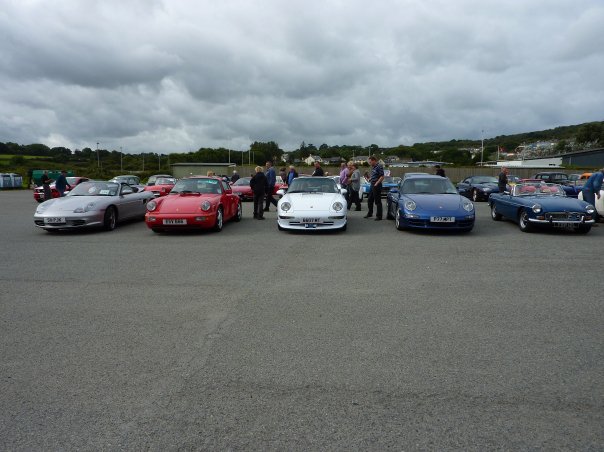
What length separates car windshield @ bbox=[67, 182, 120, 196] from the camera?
1194 cm

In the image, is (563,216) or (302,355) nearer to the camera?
(302,355)

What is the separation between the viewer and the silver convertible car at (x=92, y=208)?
10.6 meters

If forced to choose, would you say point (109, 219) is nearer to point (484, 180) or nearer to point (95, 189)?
point (95, 189)

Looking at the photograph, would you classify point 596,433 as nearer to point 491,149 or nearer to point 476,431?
point 476,431

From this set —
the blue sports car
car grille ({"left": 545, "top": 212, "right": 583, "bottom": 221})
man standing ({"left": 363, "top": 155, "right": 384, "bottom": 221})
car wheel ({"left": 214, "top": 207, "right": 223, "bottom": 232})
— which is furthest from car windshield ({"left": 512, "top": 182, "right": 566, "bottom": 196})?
car wheel ({"left": 214, "top": 207, "right": 223, "bottom": 232})

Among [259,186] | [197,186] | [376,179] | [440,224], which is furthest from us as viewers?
[259,186]

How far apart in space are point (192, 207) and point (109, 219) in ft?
8.36

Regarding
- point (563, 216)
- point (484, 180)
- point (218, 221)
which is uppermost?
point (484, 180)

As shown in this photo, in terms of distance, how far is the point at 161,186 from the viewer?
21500mm

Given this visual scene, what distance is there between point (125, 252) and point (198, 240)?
1.81m

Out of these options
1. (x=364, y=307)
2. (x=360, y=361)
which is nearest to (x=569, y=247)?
(x=364, y=307)

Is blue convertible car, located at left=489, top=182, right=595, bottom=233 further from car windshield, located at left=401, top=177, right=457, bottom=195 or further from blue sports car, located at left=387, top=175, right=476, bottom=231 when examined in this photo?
car windshield, located at left=401, top=177, right=457, bottom=195

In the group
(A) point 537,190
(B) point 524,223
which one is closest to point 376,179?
(B) point 524,223

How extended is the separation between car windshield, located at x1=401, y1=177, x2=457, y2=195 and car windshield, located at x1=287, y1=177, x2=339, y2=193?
1946mm
